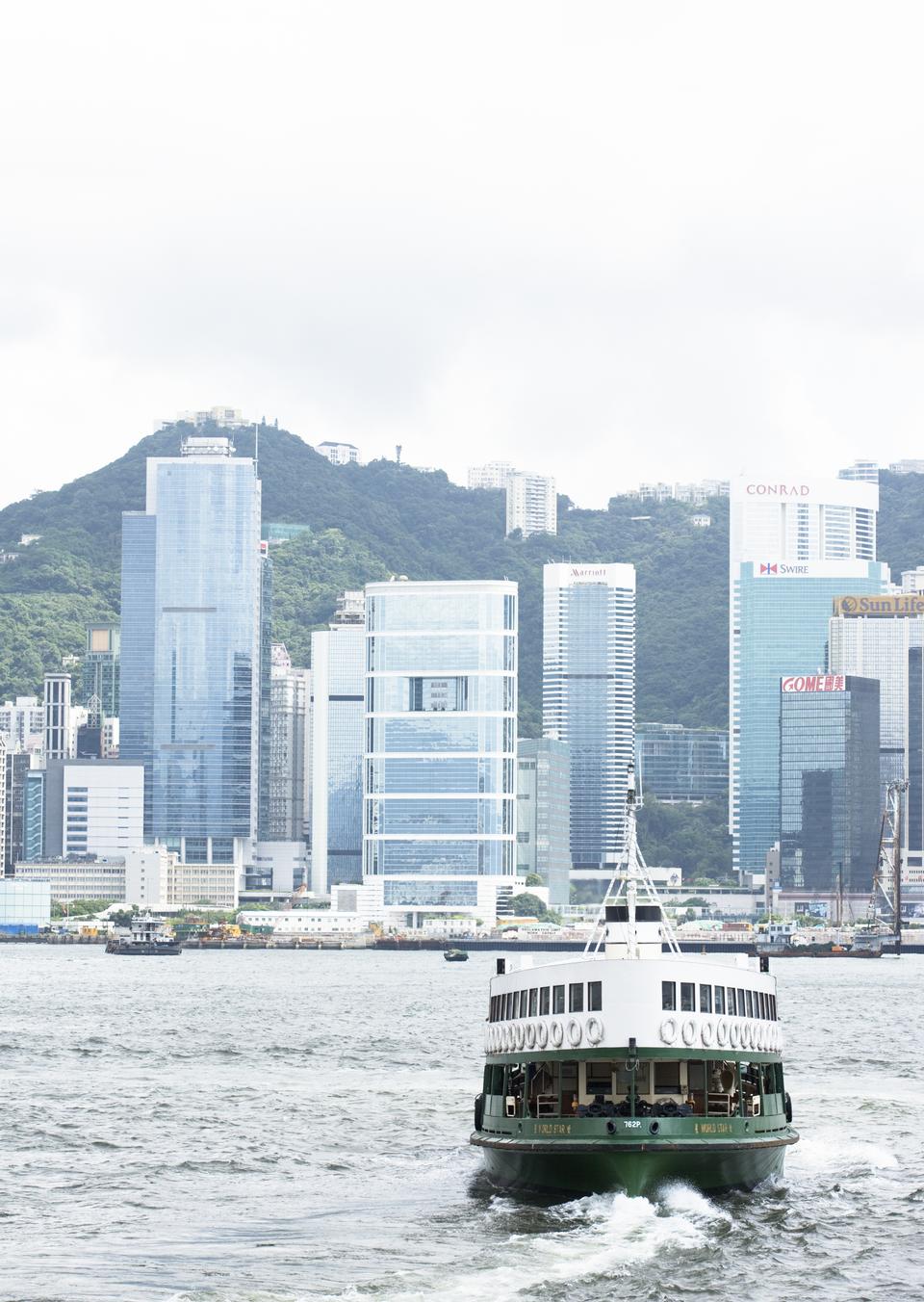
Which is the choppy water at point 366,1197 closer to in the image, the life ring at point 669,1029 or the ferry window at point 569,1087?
the ferry window at point 569,1087

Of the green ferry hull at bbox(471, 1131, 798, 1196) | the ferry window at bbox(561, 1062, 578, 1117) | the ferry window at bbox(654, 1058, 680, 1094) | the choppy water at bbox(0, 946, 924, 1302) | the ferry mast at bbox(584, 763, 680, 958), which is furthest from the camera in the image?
the ferry mast at bbox(584, 763, 680, 958)

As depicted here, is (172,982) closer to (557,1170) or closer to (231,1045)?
(231,1045)

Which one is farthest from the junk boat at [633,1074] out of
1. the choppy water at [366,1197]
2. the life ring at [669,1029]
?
the choppy water at [366,1197]

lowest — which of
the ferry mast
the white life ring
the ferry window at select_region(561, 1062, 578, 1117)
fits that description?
the ferry window at select_region(561, 1062, 578, 1117)

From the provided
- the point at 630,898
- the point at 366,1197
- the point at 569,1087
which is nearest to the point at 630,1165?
the point at 569,1087

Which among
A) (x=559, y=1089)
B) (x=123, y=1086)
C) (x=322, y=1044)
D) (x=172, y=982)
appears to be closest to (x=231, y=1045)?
(x=322, y=1044)

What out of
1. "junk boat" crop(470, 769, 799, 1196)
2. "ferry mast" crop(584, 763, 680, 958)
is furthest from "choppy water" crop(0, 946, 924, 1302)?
"ferry mast" crop(584, 763, 680, 958)

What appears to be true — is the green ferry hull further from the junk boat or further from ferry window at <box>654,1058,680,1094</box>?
ferry window at <box>654,1058,680,1094</box>

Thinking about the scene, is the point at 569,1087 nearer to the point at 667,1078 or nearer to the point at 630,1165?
the point at 667,1078

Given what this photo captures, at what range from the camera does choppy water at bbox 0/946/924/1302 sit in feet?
168

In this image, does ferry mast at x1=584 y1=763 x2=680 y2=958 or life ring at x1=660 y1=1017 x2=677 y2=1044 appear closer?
life ring at x1=660 y1=1017 x2=677 y2=1044

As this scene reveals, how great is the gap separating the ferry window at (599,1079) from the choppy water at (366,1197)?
2.96 metres

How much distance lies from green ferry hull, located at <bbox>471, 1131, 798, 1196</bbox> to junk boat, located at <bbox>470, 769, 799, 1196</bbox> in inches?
1.1

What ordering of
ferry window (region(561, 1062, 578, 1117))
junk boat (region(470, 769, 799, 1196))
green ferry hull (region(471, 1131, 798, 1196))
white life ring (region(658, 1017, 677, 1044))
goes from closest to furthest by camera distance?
green ferry hull (region(471, 1131, 798, 1196))
junk boat (region(470, 769, 799, 1196))
white life ring (region(658, 1017, 677, 1044))
ferry window (region(561, 1062, 578, 1117))
